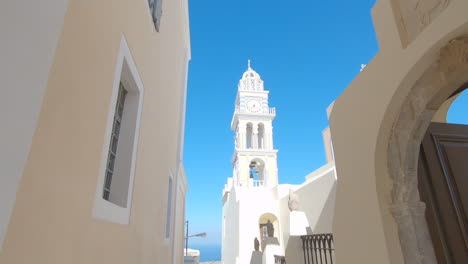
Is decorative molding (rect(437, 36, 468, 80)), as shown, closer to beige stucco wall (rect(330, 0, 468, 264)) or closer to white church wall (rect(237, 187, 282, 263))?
beige stucco wall (rect(330, 0, 468, 264))

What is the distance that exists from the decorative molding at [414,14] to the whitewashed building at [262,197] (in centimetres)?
506

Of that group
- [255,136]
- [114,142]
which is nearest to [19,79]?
[114,142]

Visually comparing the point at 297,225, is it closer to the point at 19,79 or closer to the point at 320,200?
the point at 320,200

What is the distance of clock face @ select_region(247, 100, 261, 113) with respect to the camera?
24.7m

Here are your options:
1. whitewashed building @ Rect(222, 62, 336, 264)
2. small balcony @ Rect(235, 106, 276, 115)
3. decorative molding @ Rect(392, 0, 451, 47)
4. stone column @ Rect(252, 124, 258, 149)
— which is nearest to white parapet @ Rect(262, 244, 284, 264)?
whitewashed building @ Rect(222, 62, 336, 264)

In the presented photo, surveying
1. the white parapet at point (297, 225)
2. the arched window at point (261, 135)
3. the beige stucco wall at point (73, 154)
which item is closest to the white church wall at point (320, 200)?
the white parapet at point (297, 225)

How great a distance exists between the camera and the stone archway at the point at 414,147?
2414mm

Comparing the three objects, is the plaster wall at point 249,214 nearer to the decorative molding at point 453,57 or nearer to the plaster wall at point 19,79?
the decorative molding at point 453,57

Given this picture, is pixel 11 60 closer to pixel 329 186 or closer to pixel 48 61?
pixel 48 61

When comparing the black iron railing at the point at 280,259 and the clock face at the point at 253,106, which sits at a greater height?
the clock face at the point at 253,106

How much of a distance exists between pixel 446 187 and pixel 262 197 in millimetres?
13090

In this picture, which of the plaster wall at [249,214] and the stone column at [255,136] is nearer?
the plaster wall at [249,214]

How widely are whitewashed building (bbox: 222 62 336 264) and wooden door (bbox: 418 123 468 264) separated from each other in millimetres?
3840

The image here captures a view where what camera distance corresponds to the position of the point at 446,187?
291 cm
